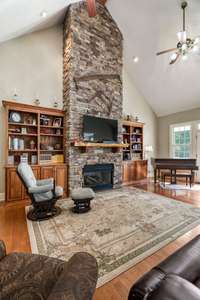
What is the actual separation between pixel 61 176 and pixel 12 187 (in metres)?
1.21

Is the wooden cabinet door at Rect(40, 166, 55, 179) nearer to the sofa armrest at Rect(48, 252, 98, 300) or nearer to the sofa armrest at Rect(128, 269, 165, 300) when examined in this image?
the sofa armrest at Rect(48, 252, 98, 300)

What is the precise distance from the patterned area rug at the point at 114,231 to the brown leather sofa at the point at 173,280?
3.45 ft

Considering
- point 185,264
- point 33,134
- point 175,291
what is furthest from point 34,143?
point 175,291

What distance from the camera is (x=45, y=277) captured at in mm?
974

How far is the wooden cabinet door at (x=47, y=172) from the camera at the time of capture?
4.07 metres

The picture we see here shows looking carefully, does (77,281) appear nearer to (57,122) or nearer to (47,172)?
(47,172)

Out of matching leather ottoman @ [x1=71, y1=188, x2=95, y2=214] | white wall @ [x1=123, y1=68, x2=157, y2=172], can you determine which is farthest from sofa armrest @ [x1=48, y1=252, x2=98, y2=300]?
white wall @ [x1=123, y1=68, x2=157, y2=172]

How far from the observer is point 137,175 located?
238 inches

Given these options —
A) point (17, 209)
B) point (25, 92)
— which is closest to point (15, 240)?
point (17, 209)

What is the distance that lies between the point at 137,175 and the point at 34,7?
220 inches

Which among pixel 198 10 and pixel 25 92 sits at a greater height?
pixel 198 10

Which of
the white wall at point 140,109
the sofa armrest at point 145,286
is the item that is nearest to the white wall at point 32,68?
the white wall at point 140,109

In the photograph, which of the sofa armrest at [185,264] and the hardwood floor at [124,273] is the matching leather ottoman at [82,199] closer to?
the hardwood floor at [124,273]

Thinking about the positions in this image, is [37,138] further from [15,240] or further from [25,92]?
[15,240]
